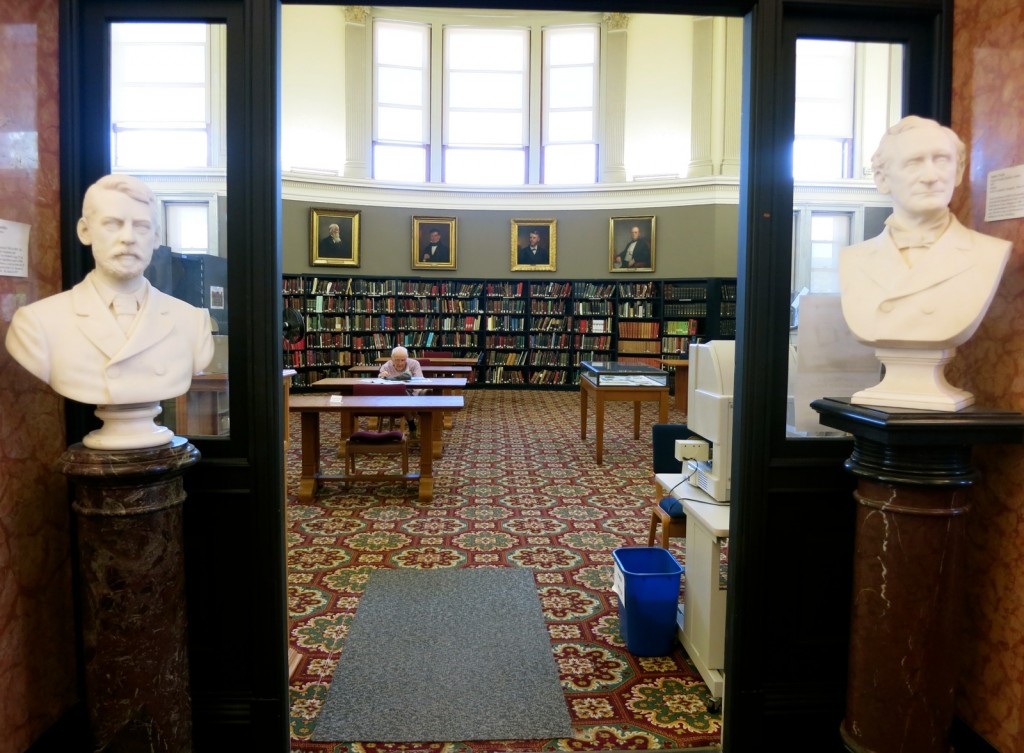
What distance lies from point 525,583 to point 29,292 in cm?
265

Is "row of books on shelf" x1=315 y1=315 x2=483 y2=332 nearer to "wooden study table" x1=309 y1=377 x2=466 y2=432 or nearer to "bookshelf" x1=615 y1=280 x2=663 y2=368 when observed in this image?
"bookshelf" x1=615 y1=280 x2=663 y2=368

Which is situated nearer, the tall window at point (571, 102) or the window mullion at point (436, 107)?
the window mullion at point (436, 107)

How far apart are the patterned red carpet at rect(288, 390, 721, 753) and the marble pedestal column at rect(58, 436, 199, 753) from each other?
636 mm

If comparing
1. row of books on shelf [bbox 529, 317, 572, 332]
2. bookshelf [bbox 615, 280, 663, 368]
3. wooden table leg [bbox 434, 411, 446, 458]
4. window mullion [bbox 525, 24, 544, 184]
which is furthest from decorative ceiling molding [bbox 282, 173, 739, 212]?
wooden table leg [bbox 434, 411, 446, 458]

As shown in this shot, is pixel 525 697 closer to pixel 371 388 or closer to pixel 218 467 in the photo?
pixel 218 467

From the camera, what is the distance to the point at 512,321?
12562mm

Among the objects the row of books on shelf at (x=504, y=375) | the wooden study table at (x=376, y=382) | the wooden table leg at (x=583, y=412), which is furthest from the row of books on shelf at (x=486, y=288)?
the wooden study table at (x=376, y=382)

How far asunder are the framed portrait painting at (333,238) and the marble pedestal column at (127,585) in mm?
10739

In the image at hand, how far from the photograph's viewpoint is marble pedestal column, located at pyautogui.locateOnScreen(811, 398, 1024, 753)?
176 centimetres

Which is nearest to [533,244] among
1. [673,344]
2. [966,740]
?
[673,344]

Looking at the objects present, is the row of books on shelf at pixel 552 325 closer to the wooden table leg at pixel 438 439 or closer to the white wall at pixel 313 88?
the white wall at pixel 313 88

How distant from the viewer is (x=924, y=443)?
5.64 ft

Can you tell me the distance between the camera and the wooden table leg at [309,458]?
17.5ft

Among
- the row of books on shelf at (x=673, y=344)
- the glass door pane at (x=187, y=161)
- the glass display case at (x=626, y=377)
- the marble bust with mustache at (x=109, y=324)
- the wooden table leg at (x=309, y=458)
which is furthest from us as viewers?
the row of books on shelf at (x=673, y=344)
